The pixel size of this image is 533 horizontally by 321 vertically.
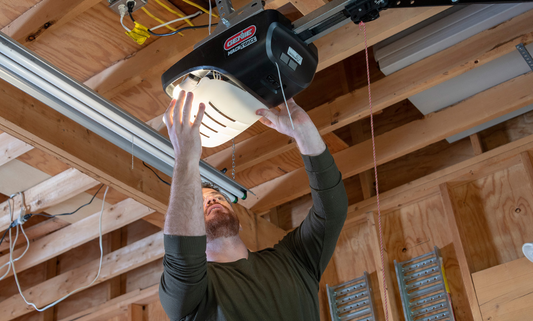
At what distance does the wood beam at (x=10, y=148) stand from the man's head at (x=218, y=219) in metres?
1.02

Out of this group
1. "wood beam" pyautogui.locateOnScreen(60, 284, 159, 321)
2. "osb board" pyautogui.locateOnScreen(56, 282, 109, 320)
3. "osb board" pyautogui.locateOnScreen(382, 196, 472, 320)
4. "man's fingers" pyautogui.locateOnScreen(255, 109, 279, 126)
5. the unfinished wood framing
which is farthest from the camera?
"osb board" pyautogui.locateOnScreen(56, 282, 109, 320)

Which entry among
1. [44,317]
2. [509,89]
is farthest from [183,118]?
[44,317]

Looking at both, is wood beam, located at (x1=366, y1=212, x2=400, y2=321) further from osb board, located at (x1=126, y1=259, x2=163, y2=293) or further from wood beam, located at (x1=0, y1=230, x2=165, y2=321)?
osb board, located at (x1=126, y1=259, x2=163, y2=293)

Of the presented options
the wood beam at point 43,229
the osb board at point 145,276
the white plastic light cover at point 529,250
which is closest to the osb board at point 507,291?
the white plastic light cover at point 529,250

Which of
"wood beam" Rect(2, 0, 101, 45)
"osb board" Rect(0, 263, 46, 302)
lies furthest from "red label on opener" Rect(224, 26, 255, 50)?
"osb board" Rect(0, 263, 46, 302)

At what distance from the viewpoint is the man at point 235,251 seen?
1580 mm

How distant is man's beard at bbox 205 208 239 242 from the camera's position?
203cm

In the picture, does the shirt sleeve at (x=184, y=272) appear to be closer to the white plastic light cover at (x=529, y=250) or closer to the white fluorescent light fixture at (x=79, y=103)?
the white fluorescent light fixture at (x=79, y=103)

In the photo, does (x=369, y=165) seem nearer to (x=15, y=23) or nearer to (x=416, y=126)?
(x=416, y=126)

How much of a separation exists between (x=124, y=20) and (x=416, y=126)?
5.05 feet

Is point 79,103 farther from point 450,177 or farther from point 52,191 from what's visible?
point 450,177

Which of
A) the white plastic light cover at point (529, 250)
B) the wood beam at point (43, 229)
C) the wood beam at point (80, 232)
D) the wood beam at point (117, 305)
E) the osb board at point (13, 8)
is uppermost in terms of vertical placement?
the osb board at point (13, 8)

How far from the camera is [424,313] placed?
9.12 ft

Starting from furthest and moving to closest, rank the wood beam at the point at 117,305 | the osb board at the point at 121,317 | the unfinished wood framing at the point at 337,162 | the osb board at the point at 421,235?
the osb board at the point at 121,317 → the wood beam at the point at 117,305 → the osb board at the point at 421,235 → the unfinished wood framing at the point at 337,162
